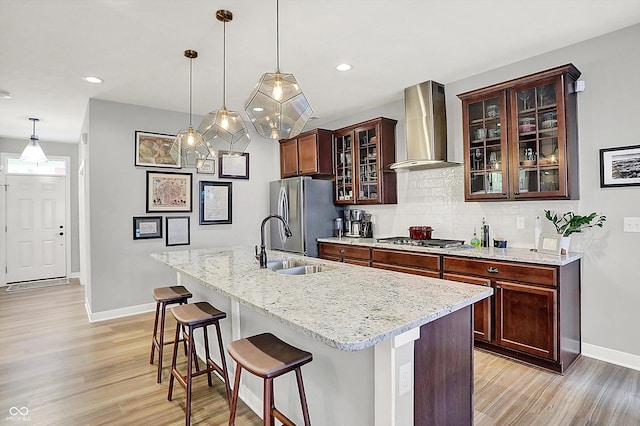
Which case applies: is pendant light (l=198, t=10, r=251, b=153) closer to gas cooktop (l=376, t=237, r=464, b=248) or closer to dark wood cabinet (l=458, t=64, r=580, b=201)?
gas cooktop (l=376, t=237, r=464, b=248)

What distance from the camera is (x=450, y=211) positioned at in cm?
398

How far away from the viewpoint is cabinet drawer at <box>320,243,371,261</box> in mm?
4172

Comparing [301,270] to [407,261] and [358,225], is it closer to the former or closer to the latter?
[407,261]

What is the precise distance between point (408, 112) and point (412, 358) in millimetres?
3121

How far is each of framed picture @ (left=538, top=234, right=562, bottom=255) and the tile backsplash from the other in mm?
186

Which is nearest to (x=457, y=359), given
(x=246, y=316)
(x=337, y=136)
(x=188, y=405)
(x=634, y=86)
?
(x=246, y=316)

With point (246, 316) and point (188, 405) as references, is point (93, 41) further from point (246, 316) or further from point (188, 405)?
point (188, 405)

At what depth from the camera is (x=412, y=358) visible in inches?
56.8

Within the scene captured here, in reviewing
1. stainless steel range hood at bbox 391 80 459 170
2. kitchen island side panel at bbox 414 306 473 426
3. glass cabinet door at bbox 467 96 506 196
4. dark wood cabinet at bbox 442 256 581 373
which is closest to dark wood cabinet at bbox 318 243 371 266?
stainless steel range hood at bbox 391 80 459 170

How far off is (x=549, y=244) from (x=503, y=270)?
49cm

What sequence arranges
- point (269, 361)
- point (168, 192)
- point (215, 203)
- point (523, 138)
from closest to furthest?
1. point (269, 361)
2. point (523, 138)
3. point (168, 192)
4. point (215, 203)

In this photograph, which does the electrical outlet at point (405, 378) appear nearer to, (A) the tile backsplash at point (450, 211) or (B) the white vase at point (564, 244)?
(B) the white vase at point (564, 244)

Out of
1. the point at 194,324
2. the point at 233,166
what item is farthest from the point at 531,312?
the point at 233,166

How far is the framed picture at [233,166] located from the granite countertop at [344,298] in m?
2.98
